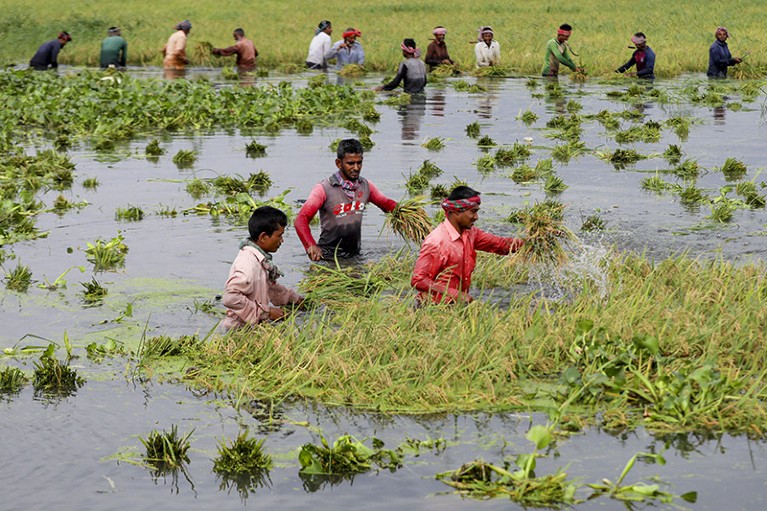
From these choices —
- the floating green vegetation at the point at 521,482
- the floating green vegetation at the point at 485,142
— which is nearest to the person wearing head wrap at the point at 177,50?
the floating green vegetation at the point at 485,142

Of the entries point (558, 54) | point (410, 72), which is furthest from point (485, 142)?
point (558, 54)

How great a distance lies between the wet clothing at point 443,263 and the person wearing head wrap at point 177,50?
85.7 ft

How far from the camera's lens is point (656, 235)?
12.8m

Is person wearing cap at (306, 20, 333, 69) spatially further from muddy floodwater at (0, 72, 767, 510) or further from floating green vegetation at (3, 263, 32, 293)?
floating green vegetation at (3, 263, 32, 293)

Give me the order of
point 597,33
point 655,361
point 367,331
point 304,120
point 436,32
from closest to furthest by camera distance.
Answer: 1. point 655,361
2. point 367,331
3. point 304,120
4. point 436,32
5. point 597,33

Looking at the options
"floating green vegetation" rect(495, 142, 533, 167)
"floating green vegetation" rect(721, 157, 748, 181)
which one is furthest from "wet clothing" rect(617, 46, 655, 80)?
"floating green vegetation" rect(721, 157, 748, 181)

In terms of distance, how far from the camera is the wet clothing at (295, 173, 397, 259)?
36.3 ft

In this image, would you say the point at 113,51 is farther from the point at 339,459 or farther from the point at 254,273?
the point at 339,459

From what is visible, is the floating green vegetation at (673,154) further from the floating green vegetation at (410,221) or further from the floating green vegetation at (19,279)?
the floating green vegetation at (19,279)

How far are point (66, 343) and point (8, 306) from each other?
1.99 m

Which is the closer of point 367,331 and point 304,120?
point 367,331

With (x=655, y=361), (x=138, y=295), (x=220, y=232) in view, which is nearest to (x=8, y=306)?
(x=138, y=295)

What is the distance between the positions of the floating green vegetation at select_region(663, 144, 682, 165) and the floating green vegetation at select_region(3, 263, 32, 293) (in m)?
10.2

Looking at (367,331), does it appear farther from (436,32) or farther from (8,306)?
(436,32)
